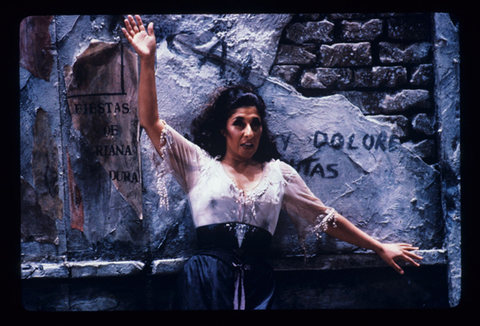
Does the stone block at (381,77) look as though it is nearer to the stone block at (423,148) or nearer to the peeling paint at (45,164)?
the stone block at (423,148)


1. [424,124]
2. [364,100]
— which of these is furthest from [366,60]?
[424,124]

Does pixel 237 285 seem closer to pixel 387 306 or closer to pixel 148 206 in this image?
pixel 148 206

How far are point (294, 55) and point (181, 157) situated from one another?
1.00 metres

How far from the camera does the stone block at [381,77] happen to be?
2.55 metres

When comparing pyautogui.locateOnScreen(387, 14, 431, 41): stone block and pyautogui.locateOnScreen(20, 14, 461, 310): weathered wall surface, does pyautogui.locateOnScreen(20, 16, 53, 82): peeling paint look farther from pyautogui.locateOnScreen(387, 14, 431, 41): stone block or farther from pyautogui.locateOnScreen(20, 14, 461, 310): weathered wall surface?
pyautogui.locateOnScreen(387, 14, 431, 41): stone block

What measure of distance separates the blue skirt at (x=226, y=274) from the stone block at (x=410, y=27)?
1580mm

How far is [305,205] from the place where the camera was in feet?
8.13

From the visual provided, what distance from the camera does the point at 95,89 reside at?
2.49 metres

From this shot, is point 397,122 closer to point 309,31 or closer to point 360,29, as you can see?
point 360,29

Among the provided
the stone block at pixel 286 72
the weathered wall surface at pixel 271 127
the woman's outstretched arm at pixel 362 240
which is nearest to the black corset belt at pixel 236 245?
the weathered wall surface at pixel 271 127

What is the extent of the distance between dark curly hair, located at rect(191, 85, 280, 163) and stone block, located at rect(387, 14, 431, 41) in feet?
3.27

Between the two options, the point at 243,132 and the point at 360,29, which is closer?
the point at 243,132

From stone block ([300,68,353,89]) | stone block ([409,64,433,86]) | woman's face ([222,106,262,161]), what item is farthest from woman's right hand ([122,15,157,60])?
stone block ([409,64,433,86])

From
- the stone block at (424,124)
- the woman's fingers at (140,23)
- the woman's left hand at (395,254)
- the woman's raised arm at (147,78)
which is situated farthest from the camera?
the stone block at (424,124)
